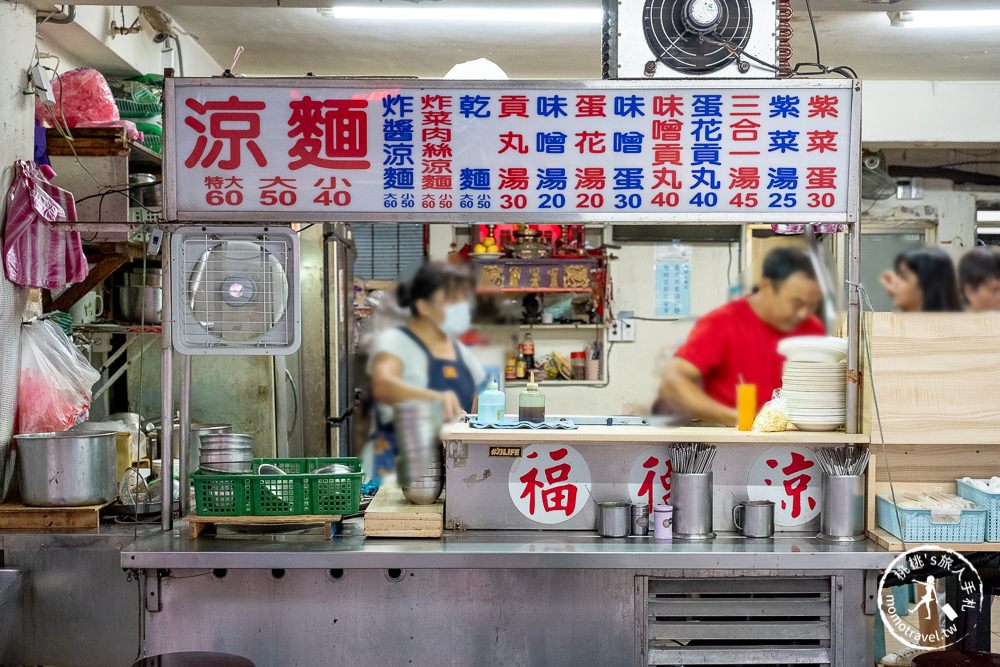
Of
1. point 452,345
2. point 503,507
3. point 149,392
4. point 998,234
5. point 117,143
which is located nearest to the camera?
point 503,507

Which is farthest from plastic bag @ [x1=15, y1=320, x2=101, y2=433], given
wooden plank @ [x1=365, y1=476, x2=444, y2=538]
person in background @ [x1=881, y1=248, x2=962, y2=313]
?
person in background @ [x1=881, y1=248, x2=962, y2=313]

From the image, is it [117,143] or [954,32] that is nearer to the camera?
[117,143]

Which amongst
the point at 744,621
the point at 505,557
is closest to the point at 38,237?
the point at 505,557

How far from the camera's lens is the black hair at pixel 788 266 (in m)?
5.00

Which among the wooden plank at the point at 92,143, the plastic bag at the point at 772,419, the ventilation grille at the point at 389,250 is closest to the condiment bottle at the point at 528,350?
the ventilation grille at the point at 389,250

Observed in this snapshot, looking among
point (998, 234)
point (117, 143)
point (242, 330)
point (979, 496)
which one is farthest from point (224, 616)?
point (998, 234)

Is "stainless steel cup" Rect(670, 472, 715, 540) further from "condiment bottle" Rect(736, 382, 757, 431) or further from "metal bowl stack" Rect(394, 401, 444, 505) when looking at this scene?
"metal bowl stack" Rect(394, 401, 444, 505)

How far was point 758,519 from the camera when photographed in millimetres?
3307

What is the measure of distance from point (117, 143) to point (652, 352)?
16.5 ft

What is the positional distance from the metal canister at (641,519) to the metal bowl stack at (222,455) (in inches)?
57.7

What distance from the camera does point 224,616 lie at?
3.20m

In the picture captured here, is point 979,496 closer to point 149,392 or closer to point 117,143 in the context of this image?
point 117,143

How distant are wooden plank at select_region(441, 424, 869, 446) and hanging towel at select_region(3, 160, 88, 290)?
72.8 inches

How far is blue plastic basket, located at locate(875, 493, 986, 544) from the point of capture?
10.1ft
